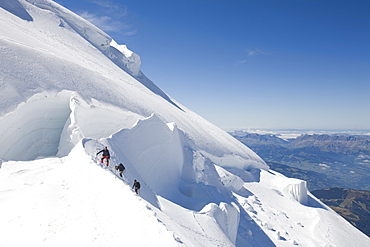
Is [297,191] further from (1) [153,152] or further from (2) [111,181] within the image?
(2) [111,181]

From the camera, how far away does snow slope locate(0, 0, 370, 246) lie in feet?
25.6

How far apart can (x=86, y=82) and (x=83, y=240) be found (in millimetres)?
17377

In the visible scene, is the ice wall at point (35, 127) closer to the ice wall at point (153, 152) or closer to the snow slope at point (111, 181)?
the snow slope at point (111, 181)

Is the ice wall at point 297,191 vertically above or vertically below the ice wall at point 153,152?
below

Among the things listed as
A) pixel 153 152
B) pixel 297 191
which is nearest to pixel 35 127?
pixel 153 152

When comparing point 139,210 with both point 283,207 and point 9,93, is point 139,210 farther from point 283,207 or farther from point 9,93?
point 283,207

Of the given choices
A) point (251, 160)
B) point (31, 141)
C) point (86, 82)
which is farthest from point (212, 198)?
point (251, 160)

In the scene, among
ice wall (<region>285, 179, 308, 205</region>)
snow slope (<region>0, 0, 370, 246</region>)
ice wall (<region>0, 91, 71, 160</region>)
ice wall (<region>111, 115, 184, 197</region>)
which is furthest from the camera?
ice wall (<region>285, 179, 308, 205</region>)

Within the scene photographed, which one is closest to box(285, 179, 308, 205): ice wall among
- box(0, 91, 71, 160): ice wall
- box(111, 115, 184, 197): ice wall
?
box(111, 115, 184, 197): ice wall

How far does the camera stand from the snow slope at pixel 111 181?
781 centimetres

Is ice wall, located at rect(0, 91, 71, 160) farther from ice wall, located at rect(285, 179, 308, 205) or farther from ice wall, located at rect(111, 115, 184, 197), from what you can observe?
ice wall, located at rect(285, 179, 308, 205)

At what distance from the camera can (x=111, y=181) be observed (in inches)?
368

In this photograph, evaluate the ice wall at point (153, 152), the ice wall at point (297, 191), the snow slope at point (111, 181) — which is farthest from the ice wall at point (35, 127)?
the ice wall at point (297, 191)

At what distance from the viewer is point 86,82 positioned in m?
21.0
